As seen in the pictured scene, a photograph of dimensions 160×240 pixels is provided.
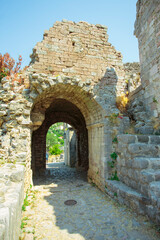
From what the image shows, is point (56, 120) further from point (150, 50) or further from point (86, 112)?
point (150, 50)

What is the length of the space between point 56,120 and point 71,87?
6.31 meters

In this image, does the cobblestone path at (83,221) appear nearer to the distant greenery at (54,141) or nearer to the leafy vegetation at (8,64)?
the leafy vegetation at (8,64)

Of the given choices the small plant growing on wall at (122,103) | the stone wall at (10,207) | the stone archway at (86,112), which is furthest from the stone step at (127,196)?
the small plant growing on wall at (122,103)

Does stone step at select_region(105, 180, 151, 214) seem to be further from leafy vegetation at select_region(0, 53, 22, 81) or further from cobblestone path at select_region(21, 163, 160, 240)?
leafy vegetation at select_region(0, 53, 22, 81)

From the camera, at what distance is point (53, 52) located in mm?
5590

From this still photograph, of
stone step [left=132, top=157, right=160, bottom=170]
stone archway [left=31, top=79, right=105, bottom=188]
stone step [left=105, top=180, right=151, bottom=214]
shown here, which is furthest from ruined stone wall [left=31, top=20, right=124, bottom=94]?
stone step [left=105, top=180, right=151, bottom=214]

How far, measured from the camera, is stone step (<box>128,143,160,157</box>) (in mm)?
3988

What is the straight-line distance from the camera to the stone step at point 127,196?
3.34m

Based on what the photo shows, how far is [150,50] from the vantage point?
5426 millimetres

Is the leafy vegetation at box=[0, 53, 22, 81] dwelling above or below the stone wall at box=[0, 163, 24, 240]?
above

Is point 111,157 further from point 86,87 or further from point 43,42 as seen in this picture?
point 43,42

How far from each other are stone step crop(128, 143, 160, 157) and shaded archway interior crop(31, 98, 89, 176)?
18.3 ft

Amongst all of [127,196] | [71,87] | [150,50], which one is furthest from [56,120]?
[127,196]

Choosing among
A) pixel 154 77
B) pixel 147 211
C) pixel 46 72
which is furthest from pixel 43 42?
pixel 147 211
